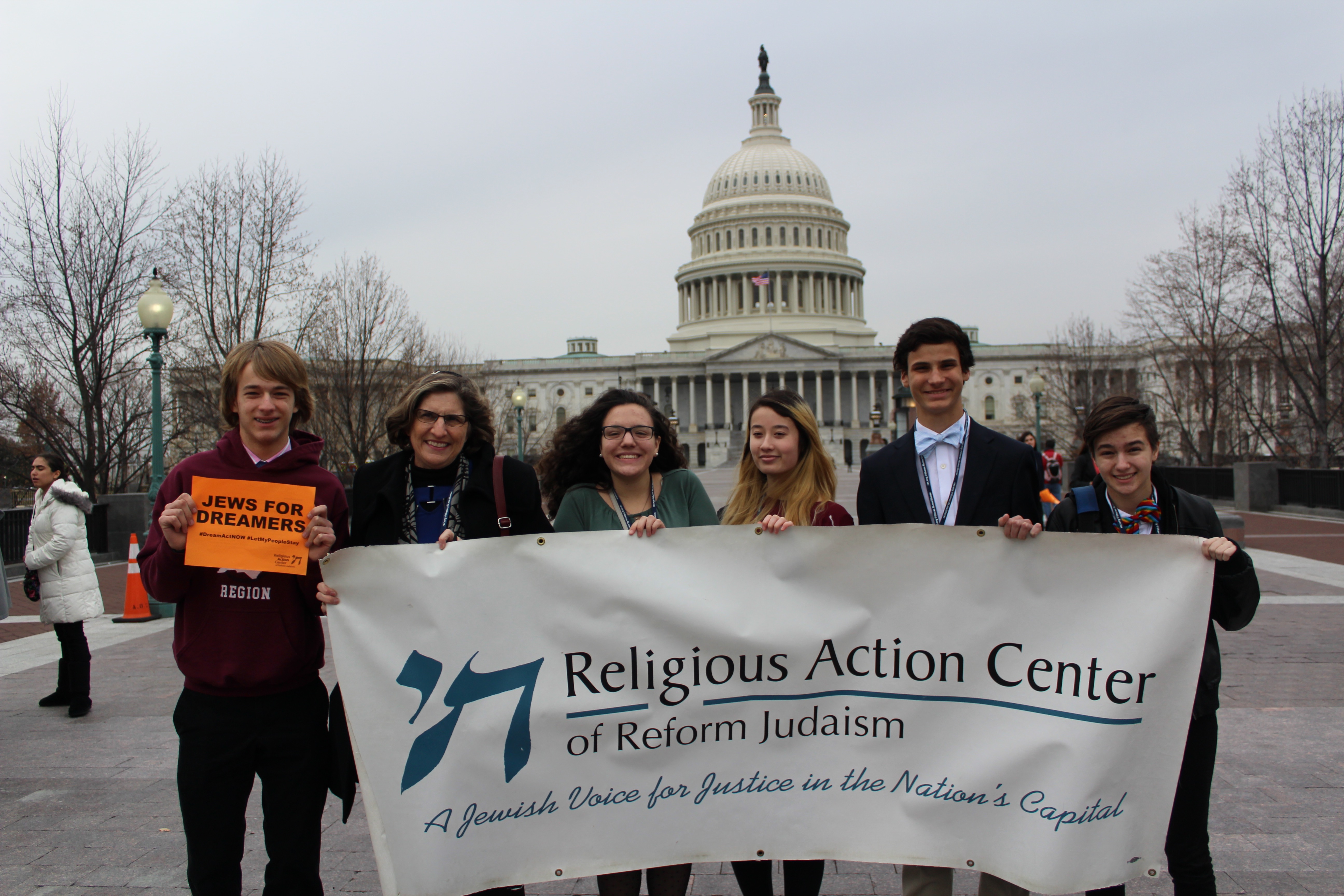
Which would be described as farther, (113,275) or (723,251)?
(723,251)

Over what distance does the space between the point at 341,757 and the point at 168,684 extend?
6081 mm

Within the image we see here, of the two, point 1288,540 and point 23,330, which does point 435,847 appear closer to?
point 1288,540

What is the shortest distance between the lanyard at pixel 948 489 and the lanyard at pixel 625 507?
1.16 meters

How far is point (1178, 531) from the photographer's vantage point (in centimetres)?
389

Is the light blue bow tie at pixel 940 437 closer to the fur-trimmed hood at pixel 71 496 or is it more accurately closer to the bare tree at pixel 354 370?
the fur-trimmed hood at pixel 71 496

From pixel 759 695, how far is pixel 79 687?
21.1 ft

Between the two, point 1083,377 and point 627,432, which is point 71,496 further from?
point 1083,377

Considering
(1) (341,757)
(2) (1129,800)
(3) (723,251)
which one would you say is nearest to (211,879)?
(1) (341,757)

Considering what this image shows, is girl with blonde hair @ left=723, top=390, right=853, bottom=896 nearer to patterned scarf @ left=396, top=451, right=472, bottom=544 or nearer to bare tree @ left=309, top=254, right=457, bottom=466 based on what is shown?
patterned scarf @ left=396, top=451, right=472, bottom=544

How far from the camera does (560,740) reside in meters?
3.70

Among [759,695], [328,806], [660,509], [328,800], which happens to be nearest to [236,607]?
[660,509]

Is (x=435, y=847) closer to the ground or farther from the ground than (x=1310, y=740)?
farther from the ground

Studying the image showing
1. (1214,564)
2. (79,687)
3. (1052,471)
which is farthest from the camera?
(1052,471)

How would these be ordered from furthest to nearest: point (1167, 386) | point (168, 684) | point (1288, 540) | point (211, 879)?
point (1167, 386) → point (1288, 540) → point (168, 684) → point (211, 879)
